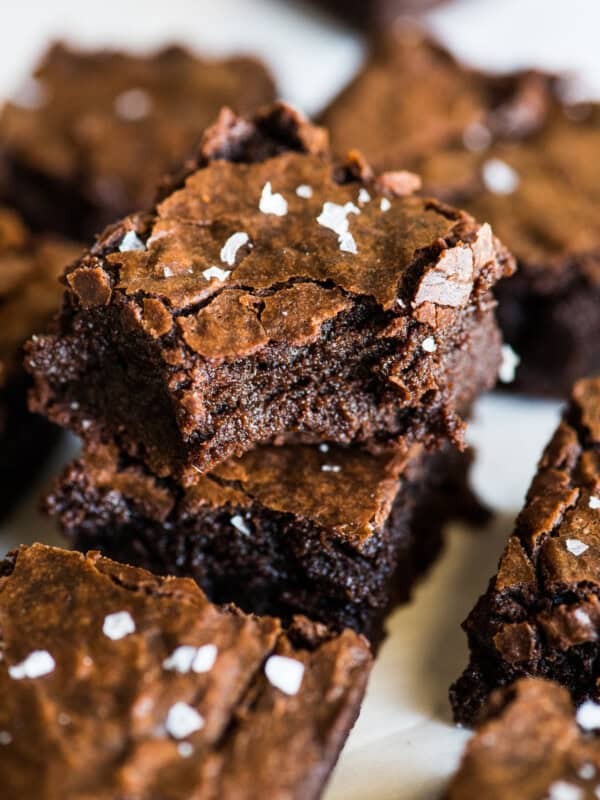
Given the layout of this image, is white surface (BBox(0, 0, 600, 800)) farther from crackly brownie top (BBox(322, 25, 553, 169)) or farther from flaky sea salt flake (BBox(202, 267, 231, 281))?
flaky sea salt flake (BBox(202, 267, 231, 281))

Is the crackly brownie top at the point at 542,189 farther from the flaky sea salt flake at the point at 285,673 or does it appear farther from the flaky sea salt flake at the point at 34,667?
the flaky sea salt flake at the point at 34,667

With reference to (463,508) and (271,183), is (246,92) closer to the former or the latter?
(271,183)

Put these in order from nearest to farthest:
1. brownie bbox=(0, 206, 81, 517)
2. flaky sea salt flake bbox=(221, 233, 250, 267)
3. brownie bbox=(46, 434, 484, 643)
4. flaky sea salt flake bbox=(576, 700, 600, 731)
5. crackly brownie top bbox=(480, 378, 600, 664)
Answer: flaky sea salt flake bbox=(576, 700, 600, 731) → crackly brownie top bbox=(480, 378, 600, 664) → flaky sea salt flake bbox=(221, 233, 250, 267) → brownie bbox=(46, 434, 484, 643) → brownie bbox=(0, 206, 81, 517)

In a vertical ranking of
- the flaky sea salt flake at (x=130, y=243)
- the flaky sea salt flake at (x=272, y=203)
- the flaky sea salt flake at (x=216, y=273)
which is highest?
the flaky sea salt flake at (x=272, y=203)

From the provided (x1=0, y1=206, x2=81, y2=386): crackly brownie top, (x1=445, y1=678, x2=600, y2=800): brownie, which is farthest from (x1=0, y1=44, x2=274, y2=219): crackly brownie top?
(x1=445, y1=678, x2=600, y2=800): brownie

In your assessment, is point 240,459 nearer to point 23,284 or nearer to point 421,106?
point 23,284

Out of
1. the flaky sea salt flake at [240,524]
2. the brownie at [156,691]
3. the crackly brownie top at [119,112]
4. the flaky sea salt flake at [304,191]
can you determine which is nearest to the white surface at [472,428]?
the crackly brownie top at [119,112]
